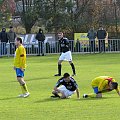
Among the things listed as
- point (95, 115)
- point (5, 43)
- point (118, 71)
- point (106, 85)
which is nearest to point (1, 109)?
point (95, 115)

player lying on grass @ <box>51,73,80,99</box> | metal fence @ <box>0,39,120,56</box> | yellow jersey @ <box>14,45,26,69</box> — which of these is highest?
yellow jersey @ <box>14,45,26,69</box>

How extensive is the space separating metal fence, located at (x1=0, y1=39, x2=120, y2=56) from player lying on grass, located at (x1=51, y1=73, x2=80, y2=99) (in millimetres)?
→ 20343

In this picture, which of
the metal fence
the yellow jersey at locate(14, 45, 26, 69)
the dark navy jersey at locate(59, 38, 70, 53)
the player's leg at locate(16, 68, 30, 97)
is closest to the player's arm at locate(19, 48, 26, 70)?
the yellow jersey at locate(14, 45, 26, 69)

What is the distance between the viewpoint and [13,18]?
47.4 metres

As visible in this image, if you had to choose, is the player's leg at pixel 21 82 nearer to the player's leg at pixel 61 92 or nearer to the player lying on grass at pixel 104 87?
the player's leg at pixel 61 92

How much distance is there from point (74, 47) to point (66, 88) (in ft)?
72.7

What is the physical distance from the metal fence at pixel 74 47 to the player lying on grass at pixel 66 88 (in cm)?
2034

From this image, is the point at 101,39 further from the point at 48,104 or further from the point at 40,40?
the point at 48,104

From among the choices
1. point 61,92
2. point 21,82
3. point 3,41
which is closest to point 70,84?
point 61,92

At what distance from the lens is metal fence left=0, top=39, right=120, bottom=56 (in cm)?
3487

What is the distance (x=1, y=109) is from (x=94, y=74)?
9.17 metres

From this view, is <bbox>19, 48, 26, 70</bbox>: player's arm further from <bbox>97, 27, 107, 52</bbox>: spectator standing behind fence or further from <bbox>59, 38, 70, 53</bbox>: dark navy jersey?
<bbox>97, 27, 107, 52</bbox>: spectator standing behind fence

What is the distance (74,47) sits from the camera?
120 feet

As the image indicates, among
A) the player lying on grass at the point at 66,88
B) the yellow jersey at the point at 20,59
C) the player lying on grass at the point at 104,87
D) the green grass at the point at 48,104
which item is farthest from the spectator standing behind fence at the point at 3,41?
the player lying on grass at the point at 104,87
